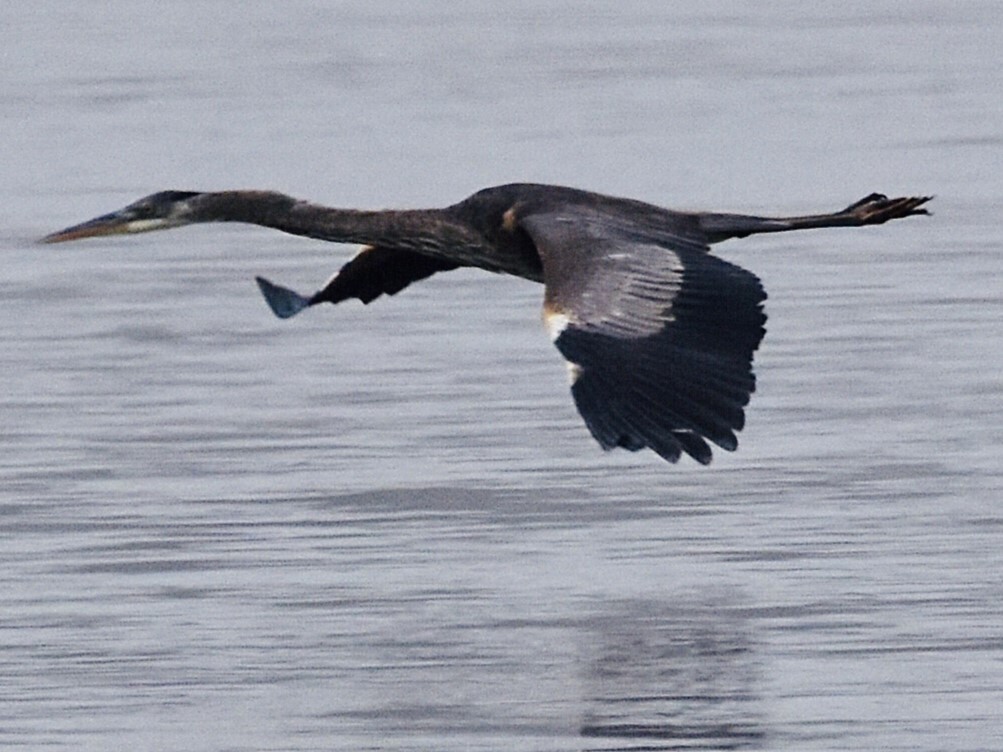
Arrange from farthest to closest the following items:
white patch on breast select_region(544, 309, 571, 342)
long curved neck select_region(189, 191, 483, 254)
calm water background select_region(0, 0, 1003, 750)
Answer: long curved neck select_region(189, 191, 483, 254) → white patch on breast select_region(544, 309, 571, 342) → calm water background select_region(0, 0, 1003, 750)

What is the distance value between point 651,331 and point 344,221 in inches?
80.9

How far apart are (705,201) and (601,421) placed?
331 inches

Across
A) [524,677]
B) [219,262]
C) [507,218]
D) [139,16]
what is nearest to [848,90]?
[219,262]

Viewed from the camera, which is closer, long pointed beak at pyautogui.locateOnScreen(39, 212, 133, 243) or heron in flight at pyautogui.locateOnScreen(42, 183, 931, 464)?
heron in flight at pyautogui.locateOnScreen(42, 183, 931, 464)

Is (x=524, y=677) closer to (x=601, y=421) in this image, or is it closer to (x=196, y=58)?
(x=601, y=421)

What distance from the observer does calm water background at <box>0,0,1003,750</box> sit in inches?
309

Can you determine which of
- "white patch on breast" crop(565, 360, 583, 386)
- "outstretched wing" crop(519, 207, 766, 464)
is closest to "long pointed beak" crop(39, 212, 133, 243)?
"outstretched wing" crop(519, 207, 766, 464)

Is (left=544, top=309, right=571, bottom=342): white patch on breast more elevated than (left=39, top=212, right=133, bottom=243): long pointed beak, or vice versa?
(left=39, top=212, right=133, bottom=243): long pointed beak

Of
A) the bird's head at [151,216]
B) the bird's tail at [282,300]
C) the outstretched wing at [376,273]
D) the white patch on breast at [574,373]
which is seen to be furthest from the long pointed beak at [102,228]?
the white patch on breast at [574,373]

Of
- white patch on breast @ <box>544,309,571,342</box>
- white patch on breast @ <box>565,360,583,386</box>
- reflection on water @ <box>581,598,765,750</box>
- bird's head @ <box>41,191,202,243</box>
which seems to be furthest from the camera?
bird's head @ <box>41,191,202,243</box>

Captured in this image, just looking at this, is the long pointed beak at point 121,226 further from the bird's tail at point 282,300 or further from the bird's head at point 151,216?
the bird's tail at point 282,300

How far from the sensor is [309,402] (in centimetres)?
1173

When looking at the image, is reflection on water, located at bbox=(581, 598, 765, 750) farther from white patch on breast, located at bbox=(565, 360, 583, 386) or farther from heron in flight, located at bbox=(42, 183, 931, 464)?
white patch on breast, located at bbox=(565, 360, 583, 386)

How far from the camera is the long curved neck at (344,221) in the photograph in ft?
32.5
